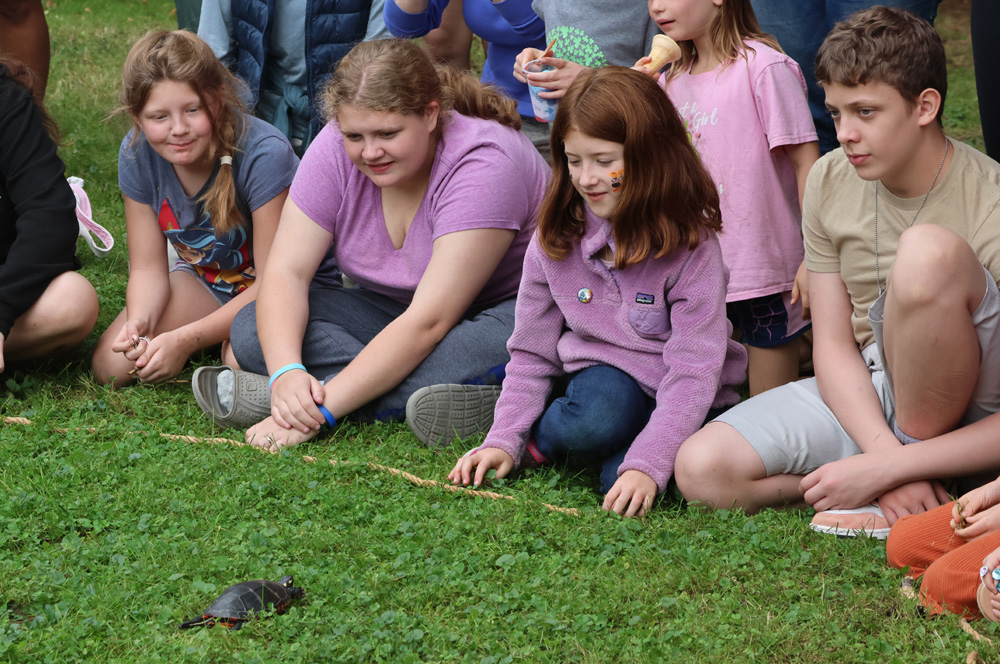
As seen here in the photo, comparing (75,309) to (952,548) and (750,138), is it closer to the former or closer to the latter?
(750,138)

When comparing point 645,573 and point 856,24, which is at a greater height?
point 856,24

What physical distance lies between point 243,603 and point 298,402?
1.12m

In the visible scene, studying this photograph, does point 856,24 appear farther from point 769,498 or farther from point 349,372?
point 349,372

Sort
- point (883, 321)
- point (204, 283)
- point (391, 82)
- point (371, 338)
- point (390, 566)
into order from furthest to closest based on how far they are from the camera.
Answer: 1. point (204, 283)
2. point (371, 338)
3. point (391, 82)
4. point (883, 321)
5. point (390, 566)

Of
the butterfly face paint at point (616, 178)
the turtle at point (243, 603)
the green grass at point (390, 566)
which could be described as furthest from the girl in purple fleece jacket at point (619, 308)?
the turtle at point (243, 603)

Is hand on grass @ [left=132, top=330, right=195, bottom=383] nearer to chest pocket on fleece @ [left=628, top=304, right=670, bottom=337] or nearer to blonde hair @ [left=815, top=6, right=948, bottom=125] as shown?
chest pocket on fleece @ [left=628, top=304, right=670, bottom=337]

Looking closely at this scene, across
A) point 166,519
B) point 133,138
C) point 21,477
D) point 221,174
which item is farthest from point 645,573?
point 133,138

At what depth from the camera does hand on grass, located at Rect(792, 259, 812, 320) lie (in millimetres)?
3193

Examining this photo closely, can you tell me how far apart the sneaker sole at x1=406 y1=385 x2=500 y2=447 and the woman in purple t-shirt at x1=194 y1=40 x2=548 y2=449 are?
9 centimetres

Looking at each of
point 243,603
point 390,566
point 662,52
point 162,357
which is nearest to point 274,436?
point 162,357

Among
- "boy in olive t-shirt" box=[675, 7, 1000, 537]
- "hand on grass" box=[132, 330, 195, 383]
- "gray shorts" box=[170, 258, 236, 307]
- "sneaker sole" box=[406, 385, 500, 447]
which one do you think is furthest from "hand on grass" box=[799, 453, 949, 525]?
"gray shorts" box=[170, 258, 236, 307]

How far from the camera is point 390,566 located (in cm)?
258

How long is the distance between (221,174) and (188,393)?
0.80m

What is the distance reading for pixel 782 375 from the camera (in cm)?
362
